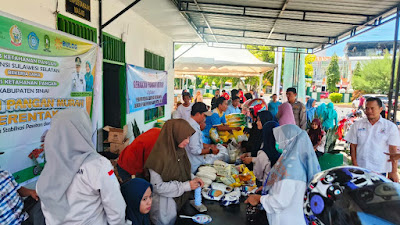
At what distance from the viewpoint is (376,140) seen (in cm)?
363

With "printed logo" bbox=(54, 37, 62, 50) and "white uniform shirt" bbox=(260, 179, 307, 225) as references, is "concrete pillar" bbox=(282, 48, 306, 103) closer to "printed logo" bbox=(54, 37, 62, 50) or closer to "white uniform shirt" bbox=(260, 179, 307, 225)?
"printed logo" bbox=(54, 37, 62, 50)

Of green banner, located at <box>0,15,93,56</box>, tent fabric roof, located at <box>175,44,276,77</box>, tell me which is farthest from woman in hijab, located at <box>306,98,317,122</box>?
green banner, located at <box>0,15,93,56</box>

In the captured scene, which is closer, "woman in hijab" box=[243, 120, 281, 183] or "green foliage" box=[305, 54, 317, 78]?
"woman in hijab" box=[243, 120, 281, 183]

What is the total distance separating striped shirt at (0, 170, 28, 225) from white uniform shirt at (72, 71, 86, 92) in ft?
5.59

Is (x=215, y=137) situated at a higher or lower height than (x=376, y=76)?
lower

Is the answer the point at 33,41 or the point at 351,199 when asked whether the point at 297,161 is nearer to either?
the point at 351,199

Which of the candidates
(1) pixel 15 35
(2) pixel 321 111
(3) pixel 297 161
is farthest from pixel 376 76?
(1) pixel 15 35

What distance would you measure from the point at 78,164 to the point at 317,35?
7.98 m

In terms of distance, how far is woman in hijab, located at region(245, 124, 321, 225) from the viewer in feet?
6.63

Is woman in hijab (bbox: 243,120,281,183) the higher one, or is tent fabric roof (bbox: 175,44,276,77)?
tent fabric roof (bbox: 175,44,276,77)

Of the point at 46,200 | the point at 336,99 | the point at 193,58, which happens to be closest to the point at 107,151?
the point at 46,200

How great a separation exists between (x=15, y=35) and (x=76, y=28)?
4.26 ft

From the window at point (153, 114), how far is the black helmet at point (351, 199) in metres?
5.69

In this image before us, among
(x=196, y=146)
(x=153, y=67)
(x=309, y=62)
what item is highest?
(x=309, y=62)
